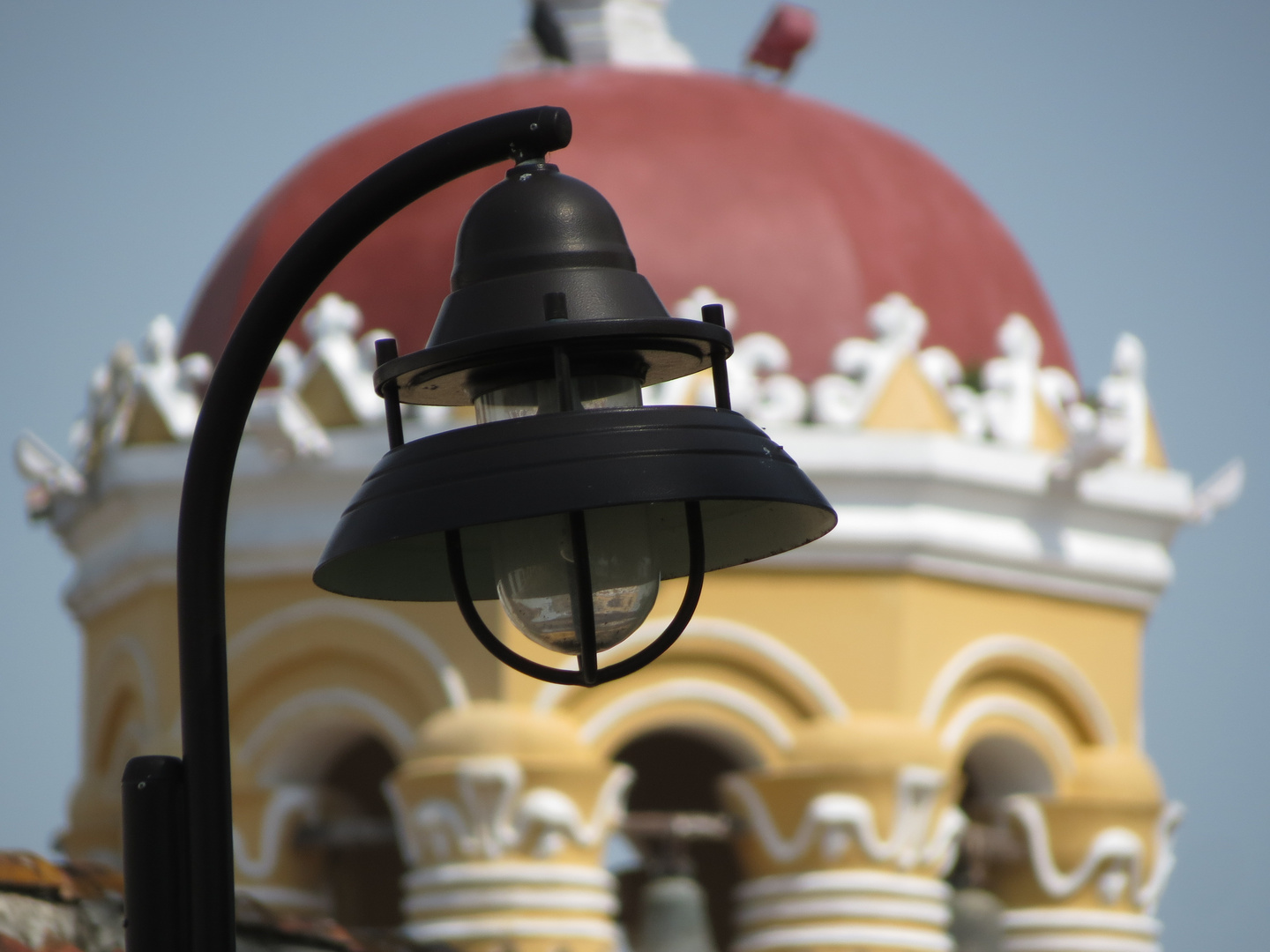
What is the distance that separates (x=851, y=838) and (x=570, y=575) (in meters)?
7.58

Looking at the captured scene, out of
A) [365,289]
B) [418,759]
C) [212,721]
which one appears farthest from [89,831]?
[212,721]

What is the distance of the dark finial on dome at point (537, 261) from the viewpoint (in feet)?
9.94

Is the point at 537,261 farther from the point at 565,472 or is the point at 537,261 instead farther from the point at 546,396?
the point at 565,472

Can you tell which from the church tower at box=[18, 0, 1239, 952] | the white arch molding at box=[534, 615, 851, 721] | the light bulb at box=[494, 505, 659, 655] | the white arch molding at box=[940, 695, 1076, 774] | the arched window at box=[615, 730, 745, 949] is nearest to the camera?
the light bulb at box=[494, 505, 659, 655]

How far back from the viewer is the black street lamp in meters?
2.88

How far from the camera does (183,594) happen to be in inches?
116

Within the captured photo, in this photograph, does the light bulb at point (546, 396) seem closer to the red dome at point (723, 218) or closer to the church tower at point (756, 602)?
the church tower at point (756, 602)

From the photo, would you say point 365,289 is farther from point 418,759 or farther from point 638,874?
point 638,874

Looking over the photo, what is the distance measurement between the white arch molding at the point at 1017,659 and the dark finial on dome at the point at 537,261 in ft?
25.3

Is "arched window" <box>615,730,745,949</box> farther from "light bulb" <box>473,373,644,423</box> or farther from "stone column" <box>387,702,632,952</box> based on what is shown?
"light bulb" <box>473,373,644,423</box>

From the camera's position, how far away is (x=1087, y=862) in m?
11.2

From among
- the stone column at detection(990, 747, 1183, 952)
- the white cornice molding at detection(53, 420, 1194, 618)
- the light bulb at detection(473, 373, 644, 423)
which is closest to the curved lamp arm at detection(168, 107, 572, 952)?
the light bulb at detection(473, 373, 644, 423)

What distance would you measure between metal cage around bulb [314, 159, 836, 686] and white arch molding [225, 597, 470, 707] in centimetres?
720

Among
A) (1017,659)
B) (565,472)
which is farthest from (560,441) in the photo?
(1017,659)
